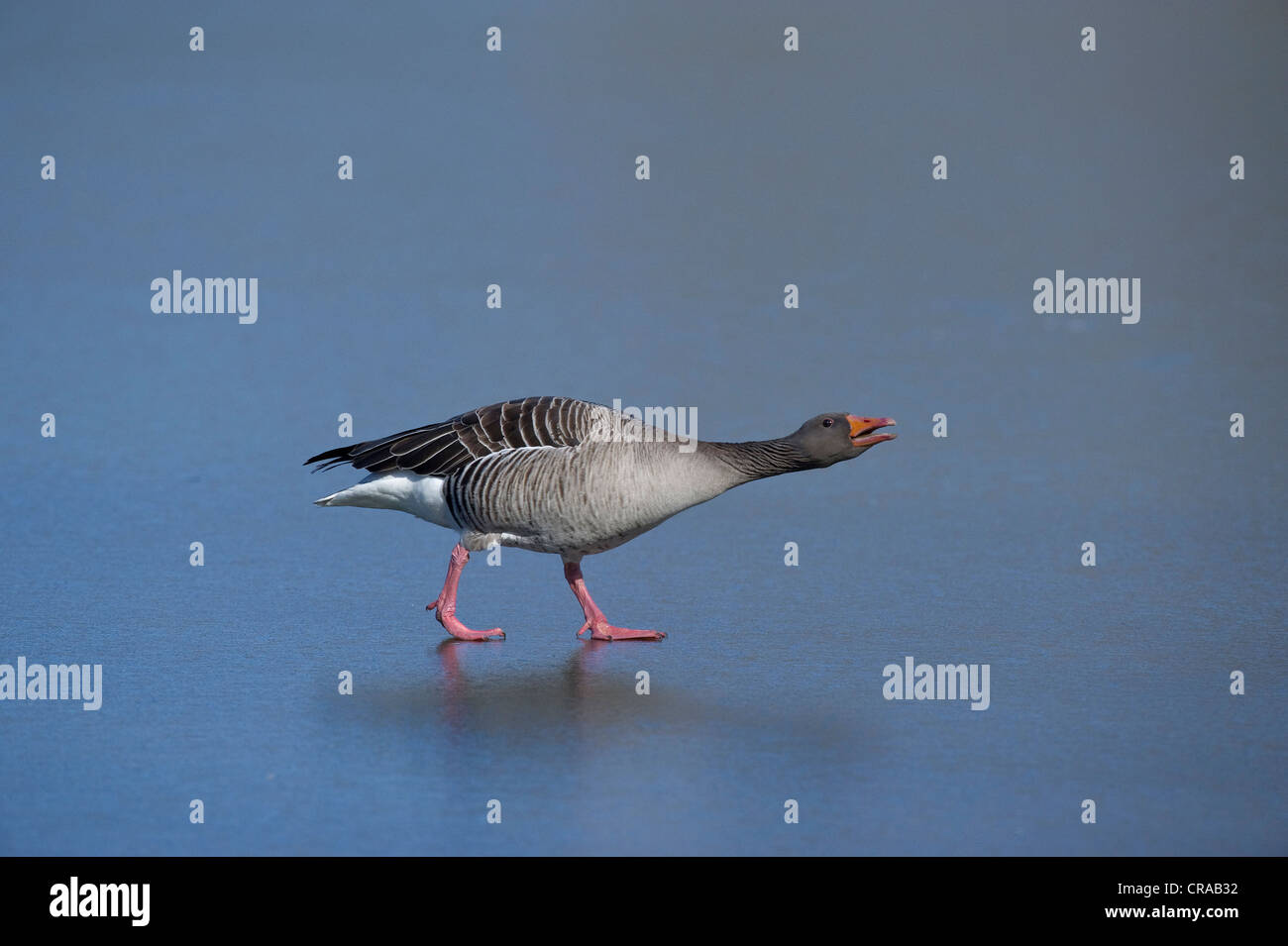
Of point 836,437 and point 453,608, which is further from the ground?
point 836,437

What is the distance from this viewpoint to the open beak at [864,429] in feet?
23.2

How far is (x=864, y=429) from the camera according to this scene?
23.3 feet

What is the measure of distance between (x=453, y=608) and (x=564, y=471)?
98cm

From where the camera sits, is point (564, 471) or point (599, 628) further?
point (599, 628)

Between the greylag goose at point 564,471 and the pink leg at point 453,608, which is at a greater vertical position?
the greylag goose at point 564,471

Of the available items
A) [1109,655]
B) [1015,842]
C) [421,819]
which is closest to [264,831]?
[421,819]

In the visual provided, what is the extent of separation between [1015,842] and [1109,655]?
264 centimetres

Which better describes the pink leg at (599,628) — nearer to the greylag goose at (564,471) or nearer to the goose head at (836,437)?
the greylag goose at (564,471)

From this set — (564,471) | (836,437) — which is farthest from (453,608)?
(836,437)

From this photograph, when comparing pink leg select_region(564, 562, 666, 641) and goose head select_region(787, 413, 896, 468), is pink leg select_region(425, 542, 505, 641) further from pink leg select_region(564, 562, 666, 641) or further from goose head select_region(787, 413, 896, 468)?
goose head select_region(787, 413, 896, 468)

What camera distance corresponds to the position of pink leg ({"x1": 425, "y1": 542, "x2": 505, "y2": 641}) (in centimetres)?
746

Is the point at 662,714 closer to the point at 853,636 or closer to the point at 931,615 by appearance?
the point at 853,636

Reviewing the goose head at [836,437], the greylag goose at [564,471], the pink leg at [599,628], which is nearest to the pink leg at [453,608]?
the greylag goose at [564,471]

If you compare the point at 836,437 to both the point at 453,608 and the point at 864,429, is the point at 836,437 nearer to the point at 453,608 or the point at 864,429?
the point at 864,429
